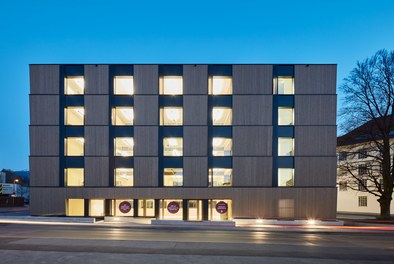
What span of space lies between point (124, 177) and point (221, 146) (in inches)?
437

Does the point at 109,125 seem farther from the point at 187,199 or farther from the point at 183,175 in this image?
the point at 187,199

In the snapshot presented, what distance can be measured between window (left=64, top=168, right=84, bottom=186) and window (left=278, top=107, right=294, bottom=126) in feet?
73.7

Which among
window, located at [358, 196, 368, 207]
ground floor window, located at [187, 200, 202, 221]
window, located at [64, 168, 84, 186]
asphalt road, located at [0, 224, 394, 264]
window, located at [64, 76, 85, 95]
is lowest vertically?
window, located at [358, 196, 368, 207]

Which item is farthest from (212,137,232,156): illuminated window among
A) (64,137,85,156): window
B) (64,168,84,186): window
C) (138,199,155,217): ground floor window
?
(64,168,84,186): window

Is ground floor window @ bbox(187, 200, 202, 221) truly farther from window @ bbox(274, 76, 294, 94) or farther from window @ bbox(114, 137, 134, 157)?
window @ bbox(274, 76, 294, 94)

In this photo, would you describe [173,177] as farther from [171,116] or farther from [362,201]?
[362,201]

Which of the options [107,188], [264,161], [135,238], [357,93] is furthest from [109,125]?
[357,93]

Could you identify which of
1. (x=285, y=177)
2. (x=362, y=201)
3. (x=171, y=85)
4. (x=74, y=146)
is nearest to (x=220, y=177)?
(x=285, y=177)

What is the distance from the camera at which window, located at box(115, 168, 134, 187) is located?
91.0 feet

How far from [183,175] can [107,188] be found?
823 centimetres

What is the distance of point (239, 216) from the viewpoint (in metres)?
26.7

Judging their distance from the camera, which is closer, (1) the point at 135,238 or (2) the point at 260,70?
(1) the point at 135,238

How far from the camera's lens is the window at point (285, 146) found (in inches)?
1105

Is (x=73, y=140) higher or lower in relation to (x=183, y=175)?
higher
